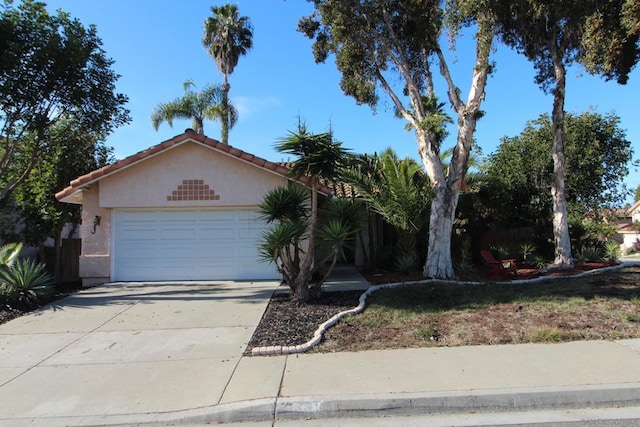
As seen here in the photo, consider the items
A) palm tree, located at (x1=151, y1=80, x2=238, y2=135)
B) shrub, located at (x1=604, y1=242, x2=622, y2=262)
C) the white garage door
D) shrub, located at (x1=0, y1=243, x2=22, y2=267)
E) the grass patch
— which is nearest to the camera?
the grass patch

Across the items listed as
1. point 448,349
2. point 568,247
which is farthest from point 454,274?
point 448,349

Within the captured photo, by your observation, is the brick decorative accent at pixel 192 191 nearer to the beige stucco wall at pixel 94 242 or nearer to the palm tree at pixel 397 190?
the beige stucco wall at pixel 94 242

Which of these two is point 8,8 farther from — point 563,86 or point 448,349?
point 563,86

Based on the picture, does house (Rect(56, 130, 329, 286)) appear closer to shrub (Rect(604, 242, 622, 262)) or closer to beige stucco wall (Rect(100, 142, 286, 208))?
beige stucco wall (Rect(100, 142, 286, 208))

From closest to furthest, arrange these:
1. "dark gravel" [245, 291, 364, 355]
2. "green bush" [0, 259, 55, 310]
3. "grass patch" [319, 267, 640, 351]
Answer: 1. "grass patch" [319, 267, 640, 351]
2. "dark gravel" [245, 291, 364, 355]
3. "green bush" [0, 259, 55, 310]

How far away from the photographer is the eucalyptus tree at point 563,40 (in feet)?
34.3

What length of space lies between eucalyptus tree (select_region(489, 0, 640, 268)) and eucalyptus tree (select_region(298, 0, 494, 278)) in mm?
1094

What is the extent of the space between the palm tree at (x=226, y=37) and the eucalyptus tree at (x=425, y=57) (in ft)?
47.8

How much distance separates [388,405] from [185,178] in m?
9.37

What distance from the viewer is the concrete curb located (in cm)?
423

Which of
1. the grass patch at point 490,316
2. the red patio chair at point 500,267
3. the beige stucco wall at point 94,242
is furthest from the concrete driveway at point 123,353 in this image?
the red patio chair at point 500,267

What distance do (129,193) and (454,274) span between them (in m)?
9.07

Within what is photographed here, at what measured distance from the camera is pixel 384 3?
11.2m

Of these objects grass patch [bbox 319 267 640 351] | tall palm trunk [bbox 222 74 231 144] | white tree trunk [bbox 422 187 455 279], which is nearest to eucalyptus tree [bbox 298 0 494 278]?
white tree trunk [bbox 422 187 455 279]
